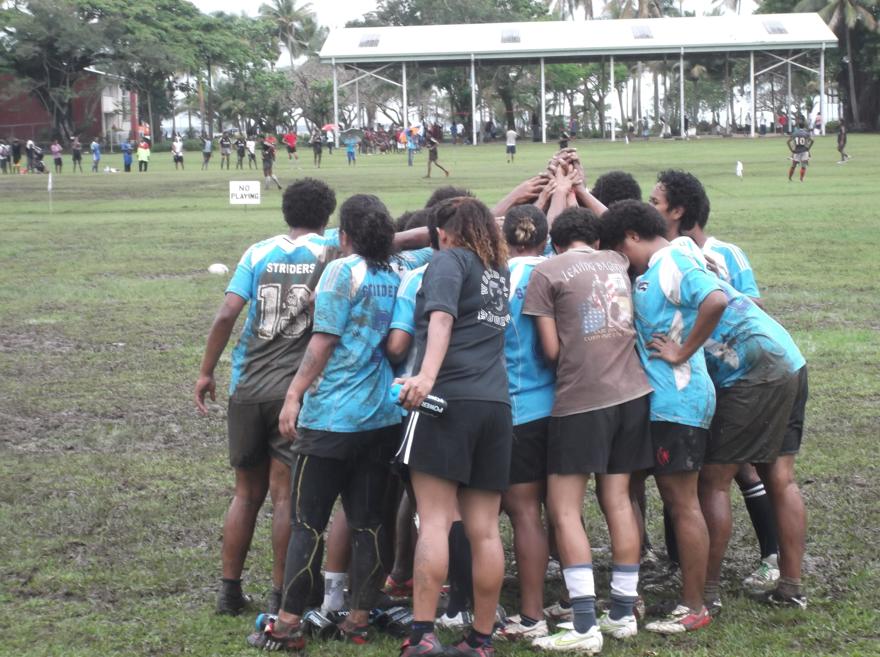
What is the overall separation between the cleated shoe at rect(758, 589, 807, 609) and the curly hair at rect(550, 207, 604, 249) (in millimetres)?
1879

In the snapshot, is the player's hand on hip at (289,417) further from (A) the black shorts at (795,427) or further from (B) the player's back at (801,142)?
(B) the player's back at (801,142)

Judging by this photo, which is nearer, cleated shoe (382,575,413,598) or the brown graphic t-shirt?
the brown graphic t-shirt

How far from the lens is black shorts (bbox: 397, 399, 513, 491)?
4699 mm

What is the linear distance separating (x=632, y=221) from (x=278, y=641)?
243cm

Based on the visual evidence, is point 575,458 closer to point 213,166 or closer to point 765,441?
point 765,441

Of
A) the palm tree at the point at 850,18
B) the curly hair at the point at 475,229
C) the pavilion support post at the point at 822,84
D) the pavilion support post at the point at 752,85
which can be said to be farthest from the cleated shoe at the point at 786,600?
the palm tree at the point at 850,18

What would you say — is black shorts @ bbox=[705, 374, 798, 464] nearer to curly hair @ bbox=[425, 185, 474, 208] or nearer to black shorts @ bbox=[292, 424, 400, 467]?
black shorts @ bbox=[292, 424, 400, 467]

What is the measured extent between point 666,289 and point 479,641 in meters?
1.72

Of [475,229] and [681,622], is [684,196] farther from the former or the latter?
[681,622]

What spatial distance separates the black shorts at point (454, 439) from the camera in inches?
185

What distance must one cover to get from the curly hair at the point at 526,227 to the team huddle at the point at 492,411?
10mm

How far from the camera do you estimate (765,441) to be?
212 inches

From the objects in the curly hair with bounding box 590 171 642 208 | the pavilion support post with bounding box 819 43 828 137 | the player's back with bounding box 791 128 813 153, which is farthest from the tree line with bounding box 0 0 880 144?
the curly hair with bounding box 590 171 642 208

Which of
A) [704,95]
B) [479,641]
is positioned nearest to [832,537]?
[479,641]
